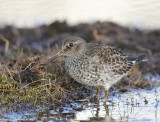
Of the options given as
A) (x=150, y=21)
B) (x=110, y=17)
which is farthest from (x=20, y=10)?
(x=150, y=21)

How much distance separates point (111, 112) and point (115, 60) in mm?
1411

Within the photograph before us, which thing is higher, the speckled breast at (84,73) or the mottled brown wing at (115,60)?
the mottled brown wing at (115,60)

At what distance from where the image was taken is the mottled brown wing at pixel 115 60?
10312mm

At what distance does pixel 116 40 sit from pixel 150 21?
2.70m

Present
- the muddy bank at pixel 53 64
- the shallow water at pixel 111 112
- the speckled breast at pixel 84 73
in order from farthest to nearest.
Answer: the speckled breast at pixel 84 73 < the muddy bank at pixel 53 64 < the shallow water at pixel 111 112

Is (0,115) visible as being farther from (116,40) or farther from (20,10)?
(20,10)

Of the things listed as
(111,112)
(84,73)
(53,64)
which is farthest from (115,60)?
(111,112)

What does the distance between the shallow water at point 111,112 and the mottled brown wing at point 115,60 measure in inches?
19.6

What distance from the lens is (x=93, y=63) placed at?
10133 mm

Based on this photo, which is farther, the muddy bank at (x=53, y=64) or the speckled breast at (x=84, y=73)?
the speckled breast at (x=84, y=73)

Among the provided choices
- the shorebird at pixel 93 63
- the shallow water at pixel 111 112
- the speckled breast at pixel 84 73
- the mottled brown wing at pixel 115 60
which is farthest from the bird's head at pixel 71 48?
the shallow water at pixel 111 112

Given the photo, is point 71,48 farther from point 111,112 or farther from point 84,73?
point 111,112

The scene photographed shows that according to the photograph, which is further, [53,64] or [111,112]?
[53,64]

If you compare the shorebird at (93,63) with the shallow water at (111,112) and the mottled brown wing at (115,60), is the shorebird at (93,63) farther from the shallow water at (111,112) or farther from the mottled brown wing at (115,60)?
the shallow water at (111,112)
